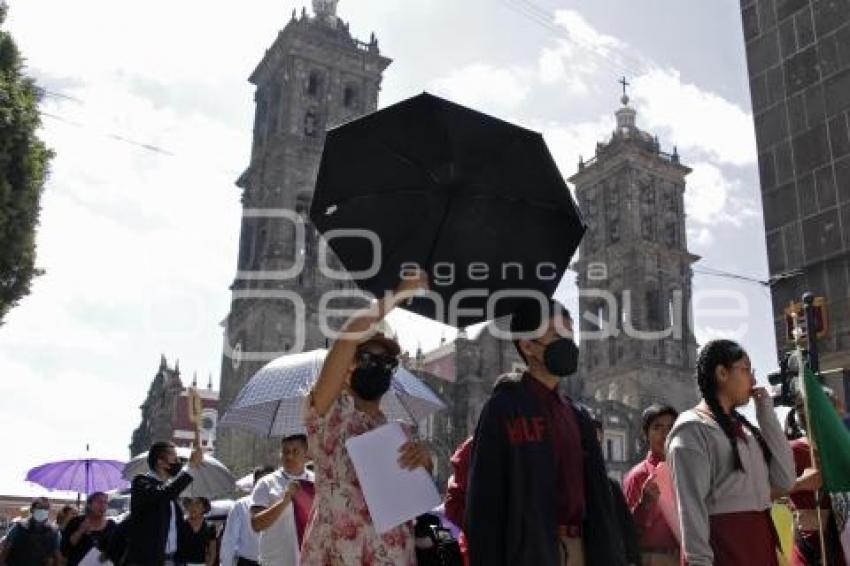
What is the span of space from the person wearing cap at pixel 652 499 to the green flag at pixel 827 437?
837 mm

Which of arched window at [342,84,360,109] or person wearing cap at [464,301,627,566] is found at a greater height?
arched window at [342,84,360,109]

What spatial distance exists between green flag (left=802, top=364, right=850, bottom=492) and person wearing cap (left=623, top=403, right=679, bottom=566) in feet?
2.74

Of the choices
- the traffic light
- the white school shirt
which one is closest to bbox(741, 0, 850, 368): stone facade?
the traffic light

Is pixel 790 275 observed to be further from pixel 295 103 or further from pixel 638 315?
pixel 638 315

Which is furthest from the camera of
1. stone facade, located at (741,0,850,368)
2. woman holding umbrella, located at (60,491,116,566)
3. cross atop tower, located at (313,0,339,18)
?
cross atop tower, located at (313,0,339,18)

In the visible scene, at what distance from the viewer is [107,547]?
607 centimetres

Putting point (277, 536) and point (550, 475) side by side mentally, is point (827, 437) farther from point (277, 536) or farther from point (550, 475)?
point (277, 536)

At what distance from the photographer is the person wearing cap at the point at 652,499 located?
4.44 m

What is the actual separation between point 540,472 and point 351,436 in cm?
74

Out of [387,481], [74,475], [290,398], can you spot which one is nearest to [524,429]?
[387,481]

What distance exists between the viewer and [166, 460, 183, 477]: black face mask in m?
5.90

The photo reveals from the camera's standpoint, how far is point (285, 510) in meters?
4.91

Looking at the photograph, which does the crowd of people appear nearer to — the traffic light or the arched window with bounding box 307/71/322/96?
the traffic light

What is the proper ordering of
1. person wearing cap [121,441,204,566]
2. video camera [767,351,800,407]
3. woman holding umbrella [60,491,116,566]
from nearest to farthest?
video camera [767,351,800,407]
person wearing cap [121,441,204,566]
woman holding umbrella [60,491,116,566]
